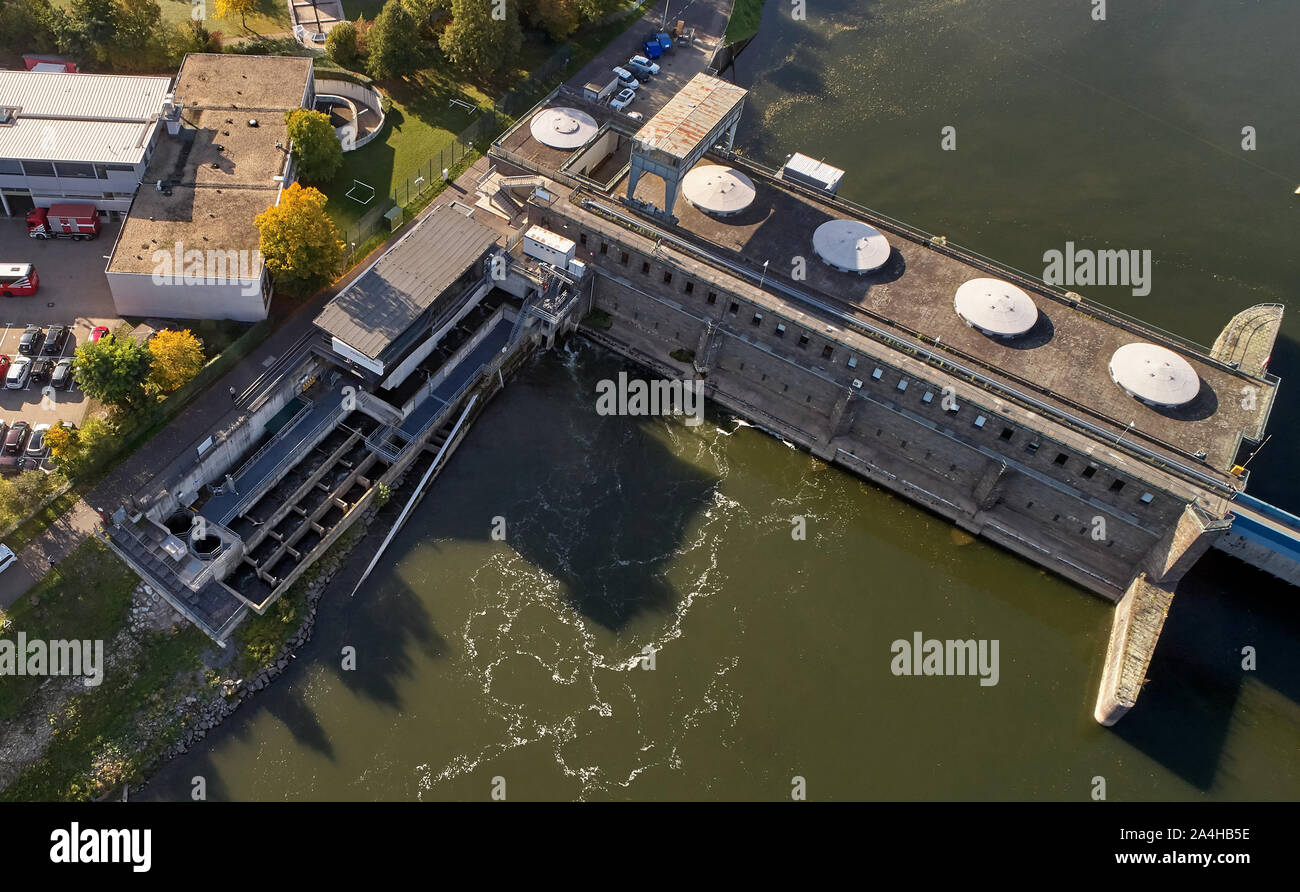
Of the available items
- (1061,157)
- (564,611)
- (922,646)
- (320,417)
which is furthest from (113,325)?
(1061,157)

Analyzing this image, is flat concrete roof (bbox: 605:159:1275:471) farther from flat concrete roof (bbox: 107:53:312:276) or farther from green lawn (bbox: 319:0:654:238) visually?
flat concrete roof (bbox: 107:53:312:276)

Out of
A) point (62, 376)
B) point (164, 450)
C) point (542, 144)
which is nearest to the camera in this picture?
point (164, 450)

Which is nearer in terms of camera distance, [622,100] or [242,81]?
[242,81]

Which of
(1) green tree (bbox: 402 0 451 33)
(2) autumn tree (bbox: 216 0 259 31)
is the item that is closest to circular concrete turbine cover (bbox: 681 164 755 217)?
(1) green tree (bbox: 402 0 451 33)

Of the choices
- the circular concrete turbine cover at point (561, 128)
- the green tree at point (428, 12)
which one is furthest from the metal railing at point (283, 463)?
the green tree at point (428, 12)

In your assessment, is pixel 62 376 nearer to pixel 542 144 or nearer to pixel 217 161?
pixel 217 161

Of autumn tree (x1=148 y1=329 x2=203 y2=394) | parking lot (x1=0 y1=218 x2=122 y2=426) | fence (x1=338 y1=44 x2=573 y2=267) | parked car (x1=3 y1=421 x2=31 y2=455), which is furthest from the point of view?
fence (x1=338 y1=44 x2=573 y2=267)

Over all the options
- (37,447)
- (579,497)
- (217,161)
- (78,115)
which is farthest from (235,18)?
(579,497)
